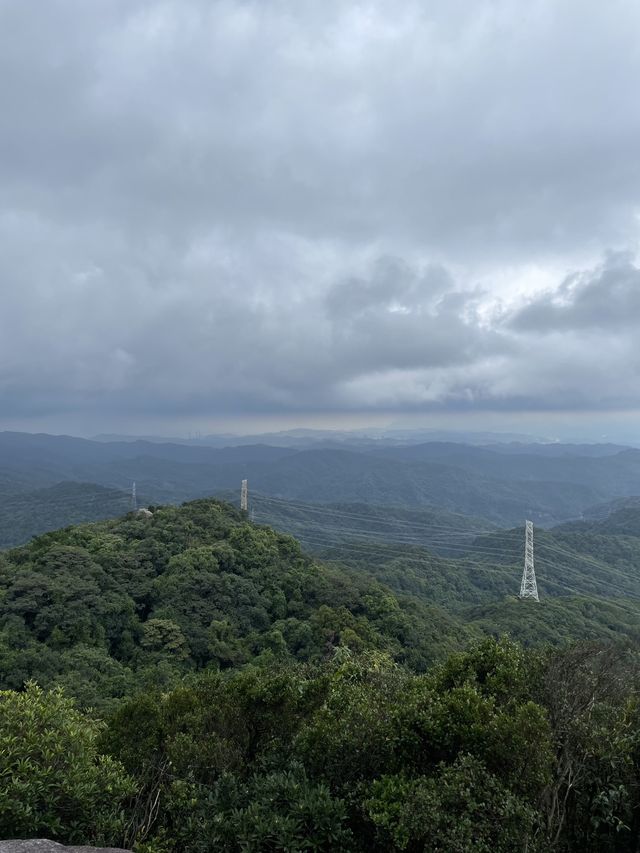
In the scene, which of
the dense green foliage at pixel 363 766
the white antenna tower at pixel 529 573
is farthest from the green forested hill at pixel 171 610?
the white antenna tower at pixel 529 573

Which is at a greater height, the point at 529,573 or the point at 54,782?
the point at 54,782

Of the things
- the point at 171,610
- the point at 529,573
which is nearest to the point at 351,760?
the point at 171,610

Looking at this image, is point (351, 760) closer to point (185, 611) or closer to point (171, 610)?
point (171, 610)

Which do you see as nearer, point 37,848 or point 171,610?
point 37,848

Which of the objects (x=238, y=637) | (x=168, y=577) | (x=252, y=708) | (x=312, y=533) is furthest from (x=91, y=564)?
(x=312, y=533)

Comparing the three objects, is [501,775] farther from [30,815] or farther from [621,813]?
[30,815]

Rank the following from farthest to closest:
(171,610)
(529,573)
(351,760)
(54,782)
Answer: (529,573) → (171,610) → (351,760) → (54,782)

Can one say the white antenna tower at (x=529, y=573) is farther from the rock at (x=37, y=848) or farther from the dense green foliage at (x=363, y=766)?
the rock at (x=37, y=848)

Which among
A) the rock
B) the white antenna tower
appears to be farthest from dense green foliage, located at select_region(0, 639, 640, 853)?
the white antenna tower

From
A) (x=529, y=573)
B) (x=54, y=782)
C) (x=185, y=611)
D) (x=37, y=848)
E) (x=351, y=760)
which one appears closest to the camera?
(x=37, y=848)
